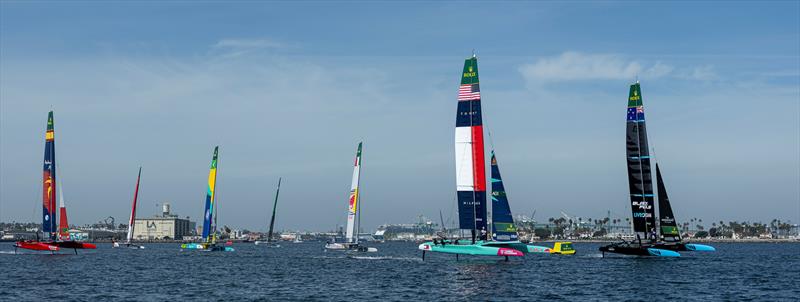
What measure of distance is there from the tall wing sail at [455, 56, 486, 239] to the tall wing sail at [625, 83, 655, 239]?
25.4m

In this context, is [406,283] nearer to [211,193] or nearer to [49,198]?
[49,198]

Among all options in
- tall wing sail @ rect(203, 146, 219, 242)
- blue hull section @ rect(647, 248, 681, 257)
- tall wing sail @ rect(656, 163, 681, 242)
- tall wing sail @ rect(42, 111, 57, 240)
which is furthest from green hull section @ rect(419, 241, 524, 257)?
tall wing sail @ rect(203, 146, 219, 242)

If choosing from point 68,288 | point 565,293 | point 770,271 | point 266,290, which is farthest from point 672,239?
point 68,288

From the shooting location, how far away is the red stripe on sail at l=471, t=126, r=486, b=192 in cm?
6291

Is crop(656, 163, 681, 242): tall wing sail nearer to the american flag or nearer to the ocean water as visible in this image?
the ocean water

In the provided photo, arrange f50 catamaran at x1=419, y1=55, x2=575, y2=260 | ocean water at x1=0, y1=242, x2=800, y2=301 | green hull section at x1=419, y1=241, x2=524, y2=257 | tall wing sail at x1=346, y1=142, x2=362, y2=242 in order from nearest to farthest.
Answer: ocean water at x1=0, y1=242, x2=800, y2=301, green hull section at x1=419, y1=241, x2=524, y2=257, f50 catamaran at x1=419, y1=55, x2=575, y2=260, tall wing sail at x1=346, y1=142, x2=362, y2=242

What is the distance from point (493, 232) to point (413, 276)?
29.5ft

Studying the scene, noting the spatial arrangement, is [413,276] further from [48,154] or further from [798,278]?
[48,154]

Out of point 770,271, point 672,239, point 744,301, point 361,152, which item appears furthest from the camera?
point 361,152

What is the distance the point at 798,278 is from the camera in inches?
2483

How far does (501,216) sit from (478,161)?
25.1 ft

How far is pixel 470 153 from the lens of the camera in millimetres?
63031

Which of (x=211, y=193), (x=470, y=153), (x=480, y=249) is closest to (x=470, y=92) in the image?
(x=470, y=153)

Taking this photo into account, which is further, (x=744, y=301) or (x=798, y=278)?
(x=798, y=278)
